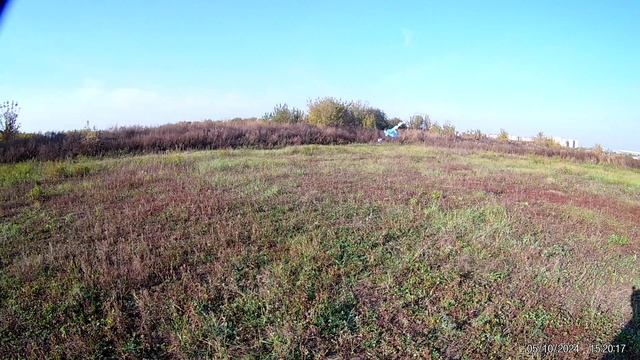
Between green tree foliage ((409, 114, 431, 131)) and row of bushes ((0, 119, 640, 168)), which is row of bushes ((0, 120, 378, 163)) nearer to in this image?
row of bushes ((0, 119, 640, 168))

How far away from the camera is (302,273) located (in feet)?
14.3

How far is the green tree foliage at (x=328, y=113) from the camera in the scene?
30266 millimetres

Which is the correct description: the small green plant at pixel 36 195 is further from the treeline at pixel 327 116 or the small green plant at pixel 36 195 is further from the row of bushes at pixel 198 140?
the treeline at pixel 327 116

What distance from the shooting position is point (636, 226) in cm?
759

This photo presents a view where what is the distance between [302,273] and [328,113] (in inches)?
1053

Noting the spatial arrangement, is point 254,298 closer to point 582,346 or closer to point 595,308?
point 582,346

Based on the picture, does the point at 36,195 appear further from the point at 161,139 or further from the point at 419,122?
the point at 419,122

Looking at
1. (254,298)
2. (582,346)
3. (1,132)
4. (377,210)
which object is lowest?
(582,346)

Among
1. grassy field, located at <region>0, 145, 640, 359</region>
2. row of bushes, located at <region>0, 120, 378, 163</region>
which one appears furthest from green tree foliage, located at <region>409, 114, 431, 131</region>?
grassy field, located at <region>0, 145, 640, 359</region>

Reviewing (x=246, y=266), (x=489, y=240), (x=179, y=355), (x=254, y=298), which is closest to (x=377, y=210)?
(x=489, y=240)

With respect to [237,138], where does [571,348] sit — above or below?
below

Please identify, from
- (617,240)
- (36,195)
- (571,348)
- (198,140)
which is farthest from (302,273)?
(198,140)

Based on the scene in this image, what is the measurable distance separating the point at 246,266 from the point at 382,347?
5.92 feet

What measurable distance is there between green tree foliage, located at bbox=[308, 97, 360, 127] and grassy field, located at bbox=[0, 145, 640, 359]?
22561 millimetres
